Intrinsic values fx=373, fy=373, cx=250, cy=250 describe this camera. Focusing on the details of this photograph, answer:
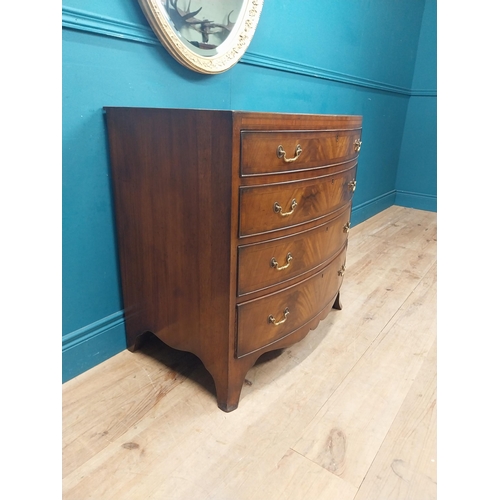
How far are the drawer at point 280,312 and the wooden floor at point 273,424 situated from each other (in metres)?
0.21

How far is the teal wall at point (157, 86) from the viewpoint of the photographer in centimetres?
111

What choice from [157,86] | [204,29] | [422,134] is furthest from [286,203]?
[422,134]

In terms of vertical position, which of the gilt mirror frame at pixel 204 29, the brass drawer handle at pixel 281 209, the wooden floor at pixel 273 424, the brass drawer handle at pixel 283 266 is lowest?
the wooden floor at pixel 273 424

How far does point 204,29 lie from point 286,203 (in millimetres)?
779

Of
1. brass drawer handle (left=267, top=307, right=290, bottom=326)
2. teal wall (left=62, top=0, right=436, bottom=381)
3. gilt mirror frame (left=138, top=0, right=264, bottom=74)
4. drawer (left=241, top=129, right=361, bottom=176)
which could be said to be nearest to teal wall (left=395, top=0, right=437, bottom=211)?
teal wall (left=62, top=0, right=436, bottom=381)

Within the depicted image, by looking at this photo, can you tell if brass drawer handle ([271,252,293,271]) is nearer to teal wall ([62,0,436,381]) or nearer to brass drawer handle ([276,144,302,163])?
brass drawer handle ([276,144,302,163])

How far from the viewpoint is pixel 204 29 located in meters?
1.35

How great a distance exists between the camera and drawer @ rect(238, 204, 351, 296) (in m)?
1.03

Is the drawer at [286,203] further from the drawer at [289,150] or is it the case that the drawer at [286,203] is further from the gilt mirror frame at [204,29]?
the gilt mirror frame at [204,29]

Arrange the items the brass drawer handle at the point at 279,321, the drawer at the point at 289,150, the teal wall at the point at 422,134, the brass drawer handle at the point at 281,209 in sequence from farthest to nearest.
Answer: the teal wall at the point at 422,134 < the brass drawer handle at the point at 279,321 < the brass drawer handle at the point at 281,209 < the drawer at the point at 289,150

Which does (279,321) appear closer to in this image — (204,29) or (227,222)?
(227,222)

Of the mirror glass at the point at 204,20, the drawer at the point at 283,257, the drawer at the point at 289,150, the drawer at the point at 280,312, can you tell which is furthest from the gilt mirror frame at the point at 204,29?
the drawer at the point at 280,312
